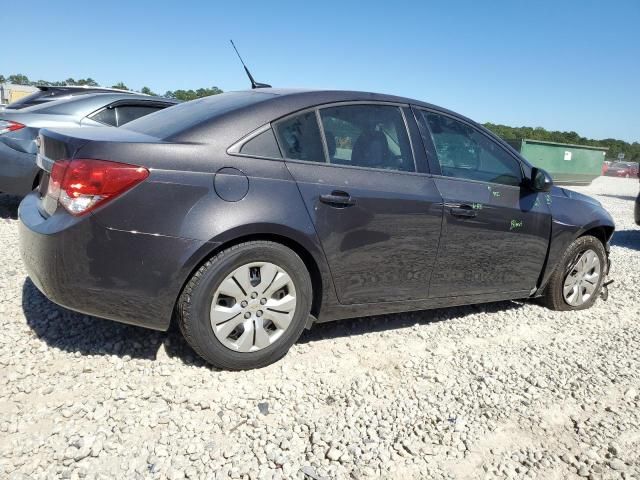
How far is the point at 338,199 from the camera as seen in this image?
294cm

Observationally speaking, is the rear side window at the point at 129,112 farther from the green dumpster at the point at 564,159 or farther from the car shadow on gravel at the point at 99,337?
the green dumpster at the point at 564,159

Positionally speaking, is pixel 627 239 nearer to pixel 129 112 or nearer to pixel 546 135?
pixel 129 112

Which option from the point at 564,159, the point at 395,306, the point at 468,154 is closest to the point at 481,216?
the point at 468,154

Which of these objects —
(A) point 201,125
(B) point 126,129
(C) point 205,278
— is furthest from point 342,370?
(B) point 126,129

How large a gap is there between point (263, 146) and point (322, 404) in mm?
1440

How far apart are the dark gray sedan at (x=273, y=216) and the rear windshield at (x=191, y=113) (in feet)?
0.06

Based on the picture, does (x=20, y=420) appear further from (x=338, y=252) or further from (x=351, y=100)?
(x=351, y=100)

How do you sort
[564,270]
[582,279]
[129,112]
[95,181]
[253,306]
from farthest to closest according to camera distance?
1. [129,112]
2. [582,279]
3. [564,270]
4. [253,306]
5. [95,181]

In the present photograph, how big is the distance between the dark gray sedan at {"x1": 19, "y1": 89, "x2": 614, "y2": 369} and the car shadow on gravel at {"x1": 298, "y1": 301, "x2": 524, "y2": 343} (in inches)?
15.0

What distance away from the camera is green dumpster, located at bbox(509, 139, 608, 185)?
17.3 meters

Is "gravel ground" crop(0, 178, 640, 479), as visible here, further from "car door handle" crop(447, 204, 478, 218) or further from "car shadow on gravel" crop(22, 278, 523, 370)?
"car door handle" crop(447, 204, 478, 218)

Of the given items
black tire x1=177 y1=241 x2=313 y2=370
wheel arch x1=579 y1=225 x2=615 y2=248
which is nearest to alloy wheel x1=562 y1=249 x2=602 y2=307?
wheel arch x1=579 y1=225 x2=615 y2=248

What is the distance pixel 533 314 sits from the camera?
4328 millimetres

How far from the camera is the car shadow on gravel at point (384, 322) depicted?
3.55 m
